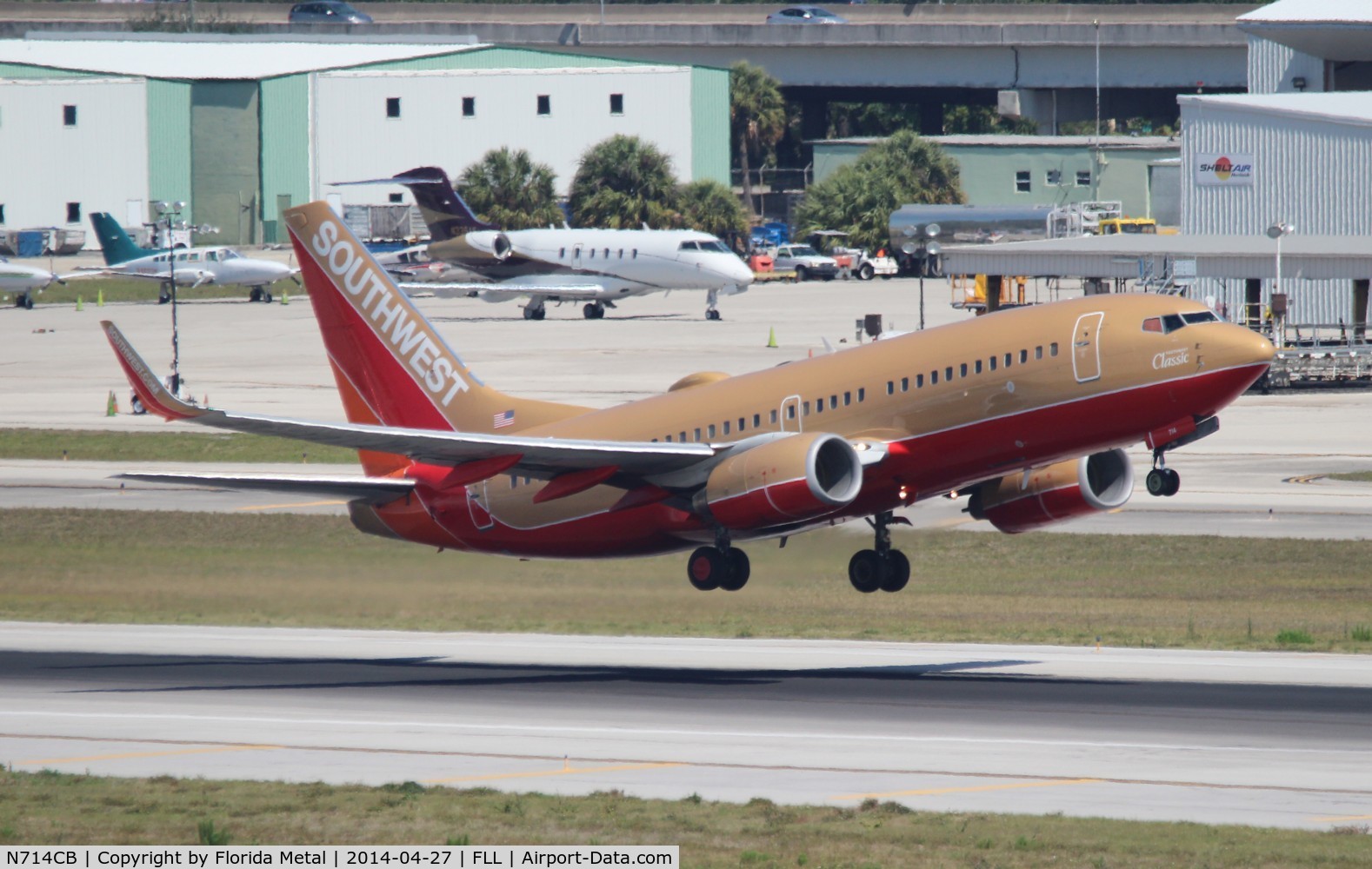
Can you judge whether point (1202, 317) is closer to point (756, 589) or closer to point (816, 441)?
point (816, 441)

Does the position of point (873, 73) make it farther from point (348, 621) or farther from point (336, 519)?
point (348, 621)

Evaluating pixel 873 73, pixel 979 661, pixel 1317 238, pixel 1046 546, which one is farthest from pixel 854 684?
pixel 873 73

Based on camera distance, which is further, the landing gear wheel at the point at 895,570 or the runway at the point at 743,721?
the landing gear wheel at the point at 895,570

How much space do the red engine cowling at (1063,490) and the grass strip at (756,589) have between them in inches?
159

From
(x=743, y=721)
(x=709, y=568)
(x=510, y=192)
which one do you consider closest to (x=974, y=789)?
(x=743, y=721)

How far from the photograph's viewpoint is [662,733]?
33188 mm

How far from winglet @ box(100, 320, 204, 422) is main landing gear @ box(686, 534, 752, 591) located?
446 inches

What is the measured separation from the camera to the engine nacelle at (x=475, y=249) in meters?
121

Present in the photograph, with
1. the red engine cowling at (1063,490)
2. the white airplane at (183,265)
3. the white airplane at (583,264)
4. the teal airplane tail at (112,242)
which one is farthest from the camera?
the white airplane at (183,265)

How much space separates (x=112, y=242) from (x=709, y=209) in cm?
5021

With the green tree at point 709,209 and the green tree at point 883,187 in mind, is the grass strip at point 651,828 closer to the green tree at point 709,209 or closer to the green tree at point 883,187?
the green tree at point 709,209

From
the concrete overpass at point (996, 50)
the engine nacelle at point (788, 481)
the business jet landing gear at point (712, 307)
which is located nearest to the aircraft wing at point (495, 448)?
the engine nacelle at point (788, 481)

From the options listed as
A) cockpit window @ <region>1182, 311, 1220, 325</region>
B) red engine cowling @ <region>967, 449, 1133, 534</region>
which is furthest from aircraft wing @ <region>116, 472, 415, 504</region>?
cockpit window @ <region>1182, 311, 1220, 325</region>

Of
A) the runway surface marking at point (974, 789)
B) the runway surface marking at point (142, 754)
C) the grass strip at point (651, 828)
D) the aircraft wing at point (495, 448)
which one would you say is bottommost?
the runway surface marking at point (142, 754)
